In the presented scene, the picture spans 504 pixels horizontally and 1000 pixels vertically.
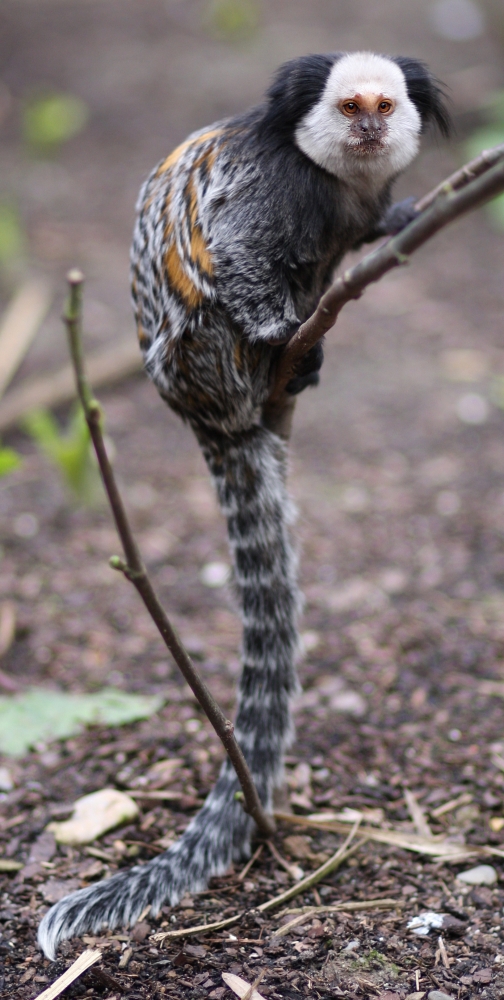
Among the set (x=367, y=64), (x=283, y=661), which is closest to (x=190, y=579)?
(x=283, y=661)

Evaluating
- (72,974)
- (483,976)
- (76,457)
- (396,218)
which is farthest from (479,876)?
(76,457)

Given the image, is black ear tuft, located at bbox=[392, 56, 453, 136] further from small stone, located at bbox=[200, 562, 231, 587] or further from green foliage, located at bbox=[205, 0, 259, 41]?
green foliage, located at bbox=[205, 0, 259, 41]

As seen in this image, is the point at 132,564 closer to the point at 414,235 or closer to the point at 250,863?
the point at 414,235

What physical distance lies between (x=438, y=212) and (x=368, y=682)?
2.35 meters

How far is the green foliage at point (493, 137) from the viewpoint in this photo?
25.8ft

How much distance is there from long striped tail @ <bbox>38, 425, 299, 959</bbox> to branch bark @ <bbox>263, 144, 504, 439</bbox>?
1.53 feet

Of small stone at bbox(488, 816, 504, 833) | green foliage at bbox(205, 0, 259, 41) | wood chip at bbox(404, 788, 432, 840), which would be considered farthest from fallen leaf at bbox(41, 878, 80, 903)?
green foliage at bbox(205, 0, 259, 41)

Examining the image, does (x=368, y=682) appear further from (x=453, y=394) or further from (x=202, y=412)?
(x=453, y=394)

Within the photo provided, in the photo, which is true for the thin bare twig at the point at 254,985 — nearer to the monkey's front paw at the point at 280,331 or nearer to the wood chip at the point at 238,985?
the wood chip at the point at 238,985

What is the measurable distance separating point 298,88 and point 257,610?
4.88 feet

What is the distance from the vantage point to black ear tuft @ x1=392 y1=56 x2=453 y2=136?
2.33 meters

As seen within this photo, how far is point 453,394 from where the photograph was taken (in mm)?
5879

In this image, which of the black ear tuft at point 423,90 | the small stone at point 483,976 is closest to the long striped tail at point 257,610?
the small stone at point 483,976

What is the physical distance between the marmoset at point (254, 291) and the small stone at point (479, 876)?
61 cm
